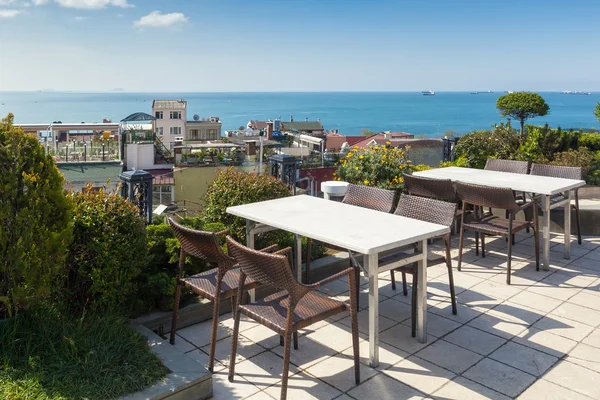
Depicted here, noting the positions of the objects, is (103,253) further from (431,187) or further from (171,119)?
(171,119)

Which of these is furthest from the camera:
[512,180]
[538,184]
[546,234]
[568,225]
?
[512,180]

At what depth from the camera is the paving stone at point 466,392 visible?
2709 millimetres

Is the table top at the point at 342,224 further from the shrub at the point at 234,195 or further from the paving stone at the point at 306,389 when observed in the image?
the paving stone at the point at 306,389

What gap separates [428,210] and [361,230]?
90 centimetres

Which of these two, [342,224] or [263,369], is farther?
[342,224]

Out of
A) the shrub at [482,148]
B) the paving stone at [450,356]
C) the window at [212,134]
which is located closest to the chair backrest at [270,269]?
Answer: the paving stone at [450,356]

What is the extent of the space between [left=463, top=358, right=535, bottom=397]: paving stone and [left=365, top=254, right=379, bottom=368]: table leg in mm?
533

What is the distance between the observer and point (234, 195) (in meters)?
4.39

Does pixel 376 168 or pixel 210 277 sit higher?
pixel 376 168

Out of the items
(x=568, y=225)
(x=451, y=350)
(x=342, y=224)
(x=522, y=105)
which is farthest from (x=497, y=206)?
(x=522, y=105)

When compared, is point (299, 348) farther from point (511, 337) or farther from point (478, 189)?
point (478, 189)

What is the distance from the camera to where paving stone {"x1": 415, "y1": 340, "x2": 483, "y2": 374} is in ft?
10.0

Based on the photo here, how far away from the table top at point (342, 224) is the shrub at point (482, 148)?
15.9 ft

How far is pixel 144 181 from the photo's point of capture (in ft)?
14.2
